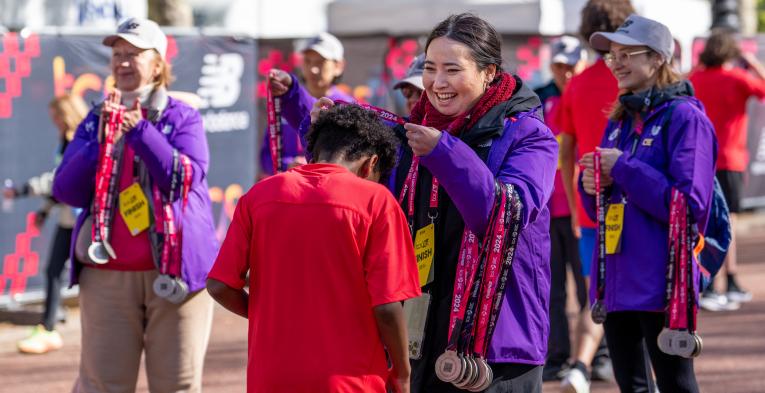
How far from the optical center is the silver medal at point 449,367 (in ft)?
11.3

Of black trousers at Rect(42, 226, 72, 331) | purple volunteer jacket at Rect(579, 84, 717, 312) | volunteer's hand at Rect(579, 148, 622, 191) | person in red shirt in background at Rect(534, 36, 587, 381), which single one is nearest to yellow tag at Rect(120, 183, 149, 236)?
volunteer's hand at Rect(579, 148, 622, 191)

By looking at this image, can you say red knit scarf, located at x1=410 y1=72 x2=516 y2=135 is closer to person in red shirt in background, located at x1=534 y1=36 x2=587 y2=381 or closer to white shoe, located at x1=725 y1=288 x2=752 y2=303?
person in red shirt in background, located at x1=534 y1=36 x2=587 y2=381

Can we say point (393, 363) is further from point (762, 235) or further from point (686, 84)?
point (762, 235)

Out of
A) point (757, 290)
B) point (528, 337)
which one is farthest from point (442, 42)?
point (757, 290)

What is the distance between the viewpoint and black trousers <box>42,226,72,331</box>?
8.42 m

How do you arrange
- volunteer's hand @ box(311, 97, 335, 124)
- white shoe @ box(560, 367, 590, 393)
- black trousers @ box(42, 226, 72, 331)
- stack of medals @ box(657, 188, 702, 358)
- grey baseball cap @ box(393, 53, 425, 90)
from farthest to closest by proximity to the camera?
black trousers @ box(42, 226, 72, 331)
white shoe @ box(560, 367, 590, 393)
grey baseball cap @ box(393, 53, 425, 90)
stack of medals @ box(657, 188, 702, 358)
volunteer's hand @ box(311, 97, 335, 124)

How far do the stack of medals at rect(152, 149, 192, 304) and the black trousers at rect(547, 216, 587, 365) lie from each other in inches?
111

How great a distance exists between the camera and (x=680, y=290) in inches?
188

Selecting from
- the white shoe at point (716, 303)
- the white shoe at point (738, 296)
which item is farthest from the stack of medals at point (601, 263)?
the white shoe at point (738, 296)

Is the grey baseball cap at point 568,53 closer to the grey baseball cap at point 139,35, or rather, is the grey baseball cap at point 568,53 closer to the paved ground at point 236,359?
the paved ground at point 236,359

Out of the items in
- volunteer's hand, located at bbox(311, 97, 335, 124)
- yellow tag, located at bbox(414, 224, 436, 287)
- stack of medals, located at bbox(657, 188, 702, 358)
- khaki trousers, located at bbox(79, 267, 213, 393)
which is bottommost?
khaki trousers, located at bbox(79, 267, 213, 393)

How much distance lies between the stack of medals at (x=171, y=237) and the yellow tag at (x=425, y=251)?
1619 millimetres

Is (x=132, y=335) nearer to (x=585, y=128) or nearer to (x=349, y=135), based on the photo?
(x=349, y=135)

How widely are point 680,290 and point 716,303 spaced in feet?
16.9
